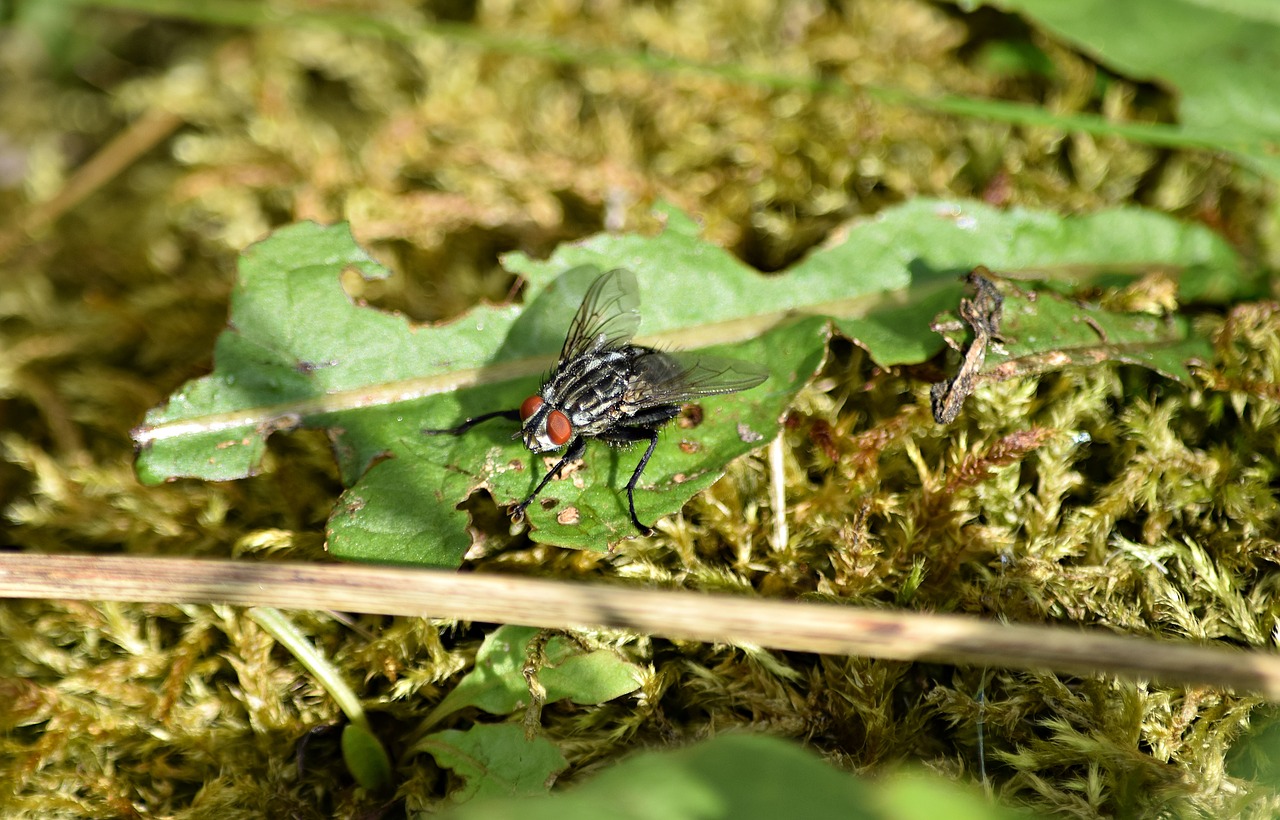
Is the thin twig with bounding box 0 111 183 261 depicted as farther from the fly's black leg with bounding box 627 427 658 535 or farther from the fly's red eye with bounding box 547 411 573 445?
the fly's black leg with bounding box 627 427 658 535

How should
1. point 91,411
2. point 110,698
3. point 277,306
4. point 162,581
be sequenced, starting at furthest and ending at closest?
1. point 91,411
2. point 277,306
3. point 110,698
4. point 162,581

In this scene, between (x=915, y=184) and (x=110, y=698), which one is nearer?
(x=110, y=698)

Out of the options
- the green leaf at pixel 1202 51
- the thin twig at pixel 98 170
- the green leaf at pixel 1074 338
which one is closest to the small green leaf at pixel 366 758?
the green leaf at pixel 1074 338

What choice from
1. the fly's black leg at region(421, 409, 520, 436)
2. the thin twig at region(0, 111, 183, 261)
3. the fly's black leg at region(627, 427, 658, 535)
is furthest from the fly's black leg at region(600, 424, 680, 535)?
the thin twig at region(0, 111, 183, 261)

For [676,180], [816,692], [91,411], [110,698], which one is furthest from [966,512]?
[91,411]

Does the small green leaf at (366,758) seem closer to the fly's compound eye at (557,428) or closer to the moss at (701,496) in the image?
the moss at (701,496)

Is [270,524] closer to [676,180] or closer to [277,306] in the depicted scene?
[277,306]
